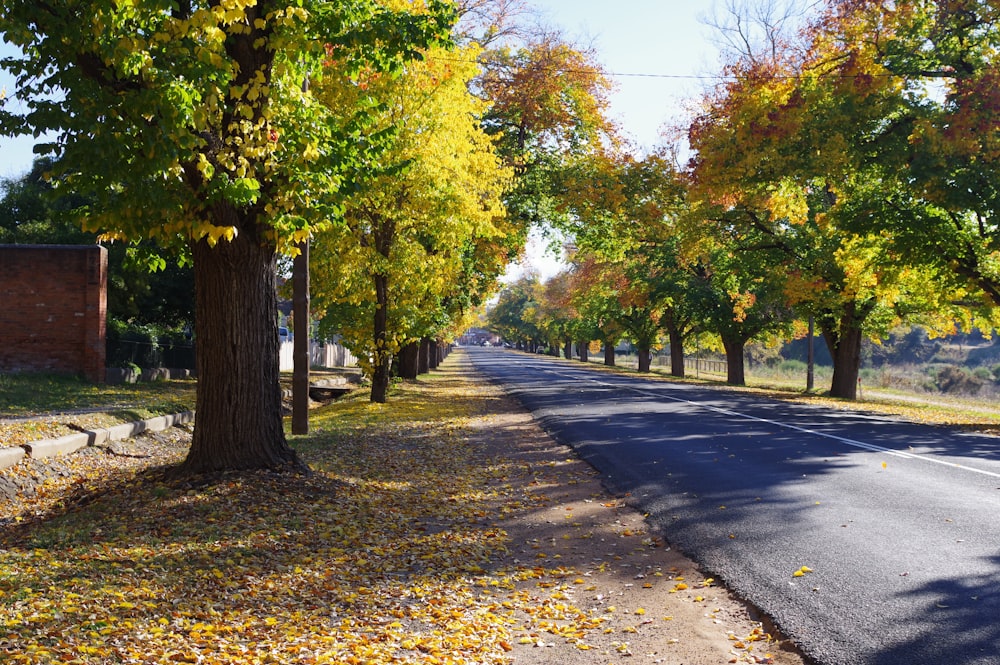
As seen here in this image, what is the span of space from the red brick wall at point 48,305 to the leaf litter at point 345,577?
11.0 meters

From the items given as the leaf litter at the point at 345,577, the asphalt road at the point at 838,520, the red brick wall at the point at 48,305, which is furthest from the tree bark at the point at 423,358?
the leaf litter at the point at 345,577

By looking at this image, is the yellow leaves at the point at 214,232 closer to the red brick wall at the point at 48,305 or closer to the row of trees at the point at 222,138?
the row of trees at the point at 222,138

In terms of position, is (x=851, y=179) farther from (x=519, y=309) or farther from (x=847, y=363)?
(x=519, y=309)

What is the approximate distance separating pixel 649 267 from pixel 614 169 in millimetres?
18124

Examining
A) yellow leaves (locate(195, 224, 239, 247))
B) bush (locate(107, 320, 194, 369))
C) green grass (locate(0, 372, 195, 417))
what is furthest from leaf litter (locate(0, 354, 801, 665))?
bush (locate(107, 320, 194, 369))

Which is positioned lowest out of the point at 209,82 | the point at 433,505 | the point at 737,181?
the point at 433,505

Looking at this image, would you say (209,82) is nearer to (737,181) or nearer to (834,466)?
(834,466)

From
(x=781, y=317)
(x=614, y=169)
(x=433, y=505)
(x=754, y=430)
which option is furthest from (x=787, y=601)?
(x=781, y=317)

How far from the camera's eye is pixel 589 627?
5297 mm

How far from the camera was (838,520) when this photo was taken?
781cm

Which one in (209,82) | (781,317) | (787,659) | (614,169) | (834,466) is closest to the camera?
(787,659)

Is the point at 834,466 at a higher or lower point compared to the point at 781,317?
lower

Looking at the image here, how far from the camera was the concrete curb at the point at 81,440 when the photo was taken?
31.8 ft

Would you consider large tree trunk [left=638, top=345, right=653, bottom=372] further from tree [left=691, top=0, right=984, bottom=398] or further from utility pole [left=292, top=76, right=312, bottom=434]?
utility pole [left=292, top=76, right=312, bottom=434]
